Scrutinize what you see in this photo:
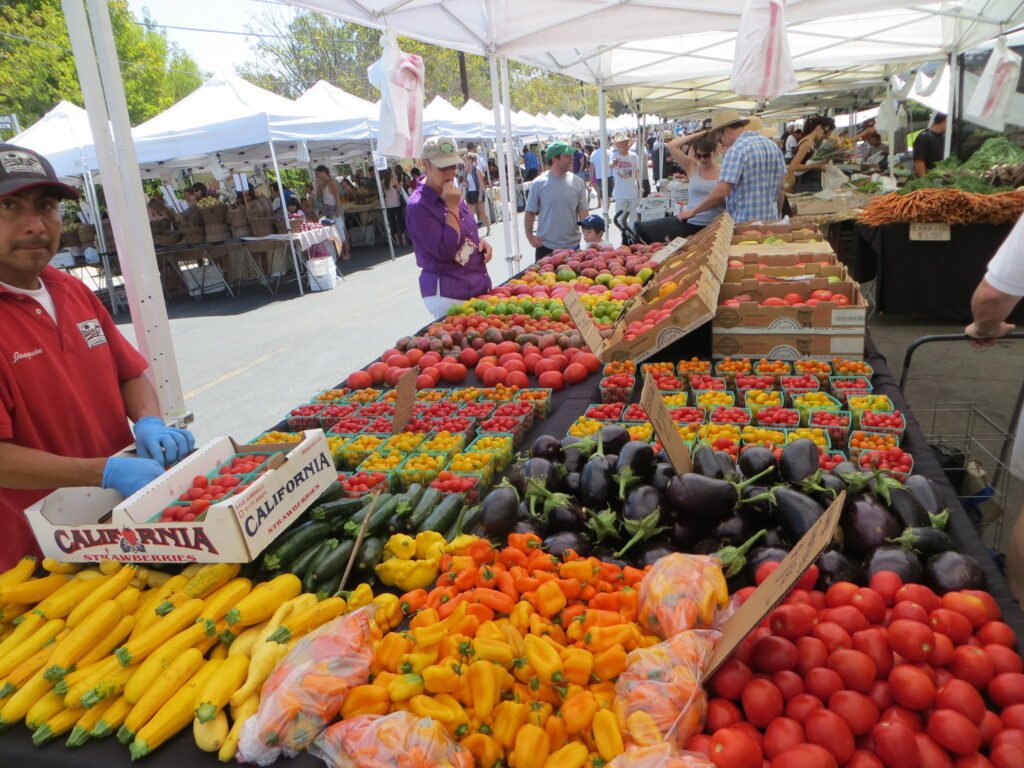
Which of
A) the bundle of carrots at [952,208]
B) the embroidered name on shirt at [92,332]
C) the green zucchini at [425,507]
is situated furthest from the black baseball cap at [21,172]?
the bundle of carrots at [952,208]

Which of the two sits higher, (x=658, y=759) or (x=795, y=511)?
(x=795, y=511)

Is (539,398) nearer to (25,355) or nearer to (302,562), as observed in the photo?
(302,562)

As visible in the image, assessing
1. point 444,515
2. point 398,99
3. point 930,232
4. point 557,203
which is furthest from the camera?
point 557,203

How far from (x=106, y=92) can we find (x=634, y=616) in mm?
3388

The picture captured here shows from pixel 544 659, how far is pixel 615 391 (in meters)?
2.12

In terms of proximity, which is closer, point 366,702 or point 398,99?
point 366,702

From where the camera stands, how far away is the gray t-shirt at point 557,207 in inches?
331

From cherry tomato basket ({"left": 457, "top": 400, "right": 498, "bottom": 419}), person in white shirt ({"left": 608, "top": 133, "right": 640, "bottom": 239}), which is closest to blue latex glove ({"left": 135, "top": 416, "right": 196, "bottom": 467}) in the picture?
cherry tomato basket ({"left": 457, "top": 400, "right": 498, "bottom": 419})

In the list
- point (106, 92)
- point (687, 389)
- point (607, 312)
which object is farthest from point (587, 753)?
point (607, 312)

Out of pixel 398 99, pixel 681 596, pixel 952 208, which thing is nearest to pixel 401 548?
pixel 681 596

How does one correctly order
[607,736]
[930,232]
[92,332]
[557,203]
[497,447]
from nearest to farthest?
[607,736]
[92,332]
[497,447]
[930,232]
[557,203]

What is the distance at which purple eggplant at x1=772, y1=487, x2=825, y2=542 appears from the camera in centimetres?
203

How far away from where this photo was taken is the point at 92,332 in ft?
9.13

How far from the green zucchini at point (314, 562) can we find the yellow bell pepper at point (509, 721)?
75 cm
